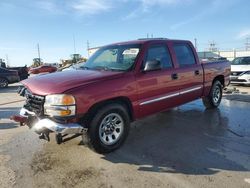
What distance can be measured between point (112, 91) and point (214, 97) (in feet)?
13.9

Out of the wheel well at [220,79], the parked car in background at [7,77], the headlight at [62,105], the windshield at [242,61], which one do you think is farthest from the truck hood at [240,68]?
the parked car in background at [7,77]

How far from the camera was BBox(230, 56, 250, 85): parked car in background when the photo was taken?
39.9 feet

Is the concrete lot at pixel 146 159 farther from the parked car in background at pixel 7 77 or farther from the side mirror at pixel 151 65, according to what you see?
the parked car in background at pixel 7 77

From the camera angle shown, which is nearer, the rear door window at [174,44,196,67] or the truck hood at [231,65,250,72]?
the rear door window at [174,44,196,67]

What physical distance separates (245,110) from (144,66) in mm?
3805

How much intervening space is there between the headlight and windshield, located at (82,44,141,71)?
133cm

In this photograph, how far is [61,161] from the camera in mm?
4406

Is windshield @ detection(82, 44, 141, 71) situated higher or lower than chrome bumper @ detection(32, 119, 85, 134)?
higher

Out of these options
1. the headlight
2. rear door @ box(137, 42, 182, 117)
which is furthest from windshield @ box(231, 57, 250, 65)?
the headlight

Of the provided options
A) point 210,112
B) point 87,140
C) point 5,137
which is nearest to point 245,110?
point 210,112

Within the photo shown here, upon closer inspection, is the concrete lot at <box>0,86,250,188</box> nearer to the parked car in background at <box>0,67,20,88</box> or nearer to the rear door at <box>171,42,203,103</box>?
the rear door at <box>171,42,203,103</box>

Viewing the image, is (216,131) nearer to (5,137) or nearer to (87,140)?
(87,140)

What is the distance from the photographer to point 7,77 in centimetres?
1789

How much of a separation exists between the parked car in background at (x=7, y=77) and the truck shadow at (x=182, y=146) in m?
13.7
